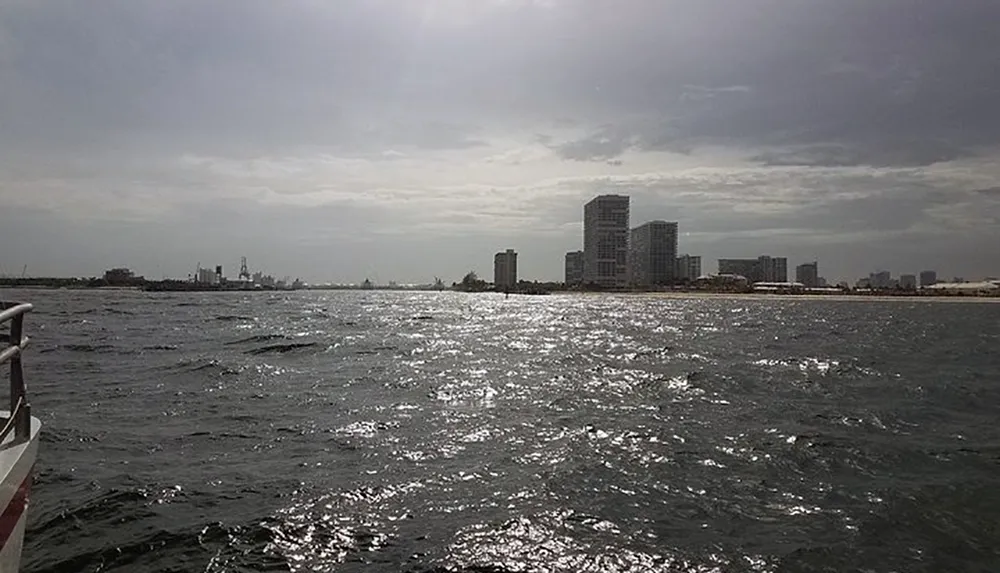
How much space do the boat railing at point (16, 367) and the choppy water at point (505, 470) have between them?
3.04 meters

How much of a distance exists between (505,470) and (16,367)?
8.66 meters

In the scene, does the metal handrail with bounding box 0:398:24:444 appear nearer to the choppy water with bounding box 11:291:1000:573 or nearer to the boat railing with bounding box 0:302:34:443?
the boat railing with bounding box 0:302:34:443

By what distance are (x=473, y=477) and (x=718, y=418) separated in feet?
28.1

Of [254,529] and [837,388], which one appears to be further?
[837,388]

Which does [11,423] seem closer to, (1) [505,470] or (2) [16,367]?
(2) [16,367]

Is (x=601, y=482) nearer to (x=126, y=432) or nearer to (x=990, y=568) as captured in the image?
(x=990, y=568)

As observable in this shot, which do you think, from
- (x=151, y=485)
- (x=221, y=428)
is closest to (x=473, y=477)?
(x=151, y=485)

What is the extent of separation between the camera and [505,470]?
12758 mm

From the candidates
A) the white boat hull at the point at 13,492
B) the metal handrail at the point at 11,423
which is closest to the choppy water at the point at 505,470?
the white boat hull at the point at 13,492

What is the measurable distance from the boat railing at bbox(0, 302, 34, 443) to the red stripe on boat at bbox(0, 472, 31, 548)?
41cm

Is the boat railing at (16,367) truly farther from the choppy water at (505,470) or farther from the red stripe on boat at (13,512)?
the choppy water at (505,470)

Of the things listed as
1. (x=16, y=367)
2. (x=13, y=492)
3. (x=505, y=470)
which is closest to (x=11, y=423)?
(x=16, y=367)

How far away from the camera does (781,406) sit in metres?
20.4

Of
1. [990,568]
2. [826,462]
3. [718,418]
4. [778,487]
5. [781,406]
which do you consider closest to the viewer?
[990,568]
